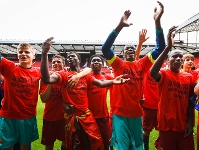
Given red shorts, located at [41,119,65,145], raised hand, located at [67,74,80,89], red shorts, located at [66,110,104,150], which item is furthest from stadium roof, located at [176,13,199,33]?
red shorts, located at [66,110,104,150]

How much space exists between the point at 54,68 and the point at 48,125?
1.26 m

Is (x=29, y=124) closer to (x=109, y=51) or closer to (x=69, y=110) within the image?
(x=69, y=110)

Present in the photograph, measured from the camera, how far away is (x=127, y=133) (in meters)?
3.12

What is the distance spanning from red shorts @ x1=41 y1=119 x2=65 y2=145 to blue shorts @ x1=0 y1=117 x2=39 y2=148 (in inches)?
16.9

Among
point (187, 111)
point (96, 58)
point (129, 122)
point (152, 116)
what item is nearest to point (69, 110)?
point (129, 122)

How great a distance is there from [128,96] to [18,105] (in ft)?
5.87

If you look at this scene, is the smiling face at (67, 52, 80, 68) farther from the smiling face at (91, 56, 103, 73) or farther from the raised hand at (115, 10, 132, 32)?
the raised hand at (115, 10, 132, 32)

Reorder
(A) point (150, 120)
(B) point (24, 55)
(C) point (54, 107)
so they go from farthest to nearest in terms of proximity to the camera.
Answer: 1. (A) point (150, 120)
2. (C) point (54, 107)
3. (B) point (24, 55)

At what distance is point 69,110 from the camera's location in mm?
3010

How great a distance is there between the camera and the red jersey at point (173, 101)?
9.60ft

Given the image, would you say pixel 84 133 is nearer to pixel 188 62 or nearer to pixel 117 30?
pixel 117 30

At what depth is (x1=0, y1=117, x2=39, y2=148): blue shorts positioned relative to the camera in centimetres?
303

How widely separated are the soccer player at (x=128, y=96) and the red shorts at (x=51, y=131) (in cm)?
116

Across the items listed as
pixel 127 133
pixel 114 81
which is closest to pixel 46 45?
pixel 114 81
